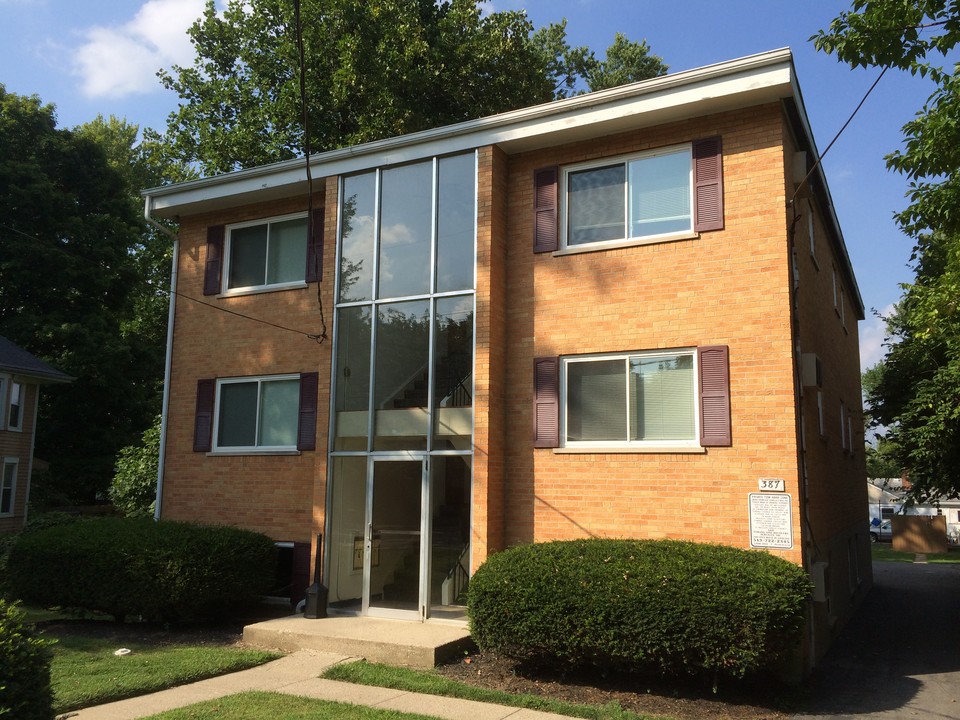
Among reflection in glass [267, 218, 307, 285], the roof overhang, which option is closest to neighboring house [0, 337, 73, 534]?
the roof overhang

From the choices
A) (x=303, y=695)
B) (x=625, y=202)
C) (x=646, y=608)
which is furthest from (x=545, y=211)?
(x=303, y=695)

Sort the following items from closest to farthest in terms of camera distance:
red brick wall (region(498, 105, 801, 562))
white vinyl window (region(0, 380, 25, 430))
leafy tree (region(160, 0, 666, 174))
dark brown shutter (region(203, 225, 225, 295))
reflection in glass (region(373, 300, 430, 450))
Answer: red brick wall (region(498, 105, 801, 562)) < reflection in glass (region(373, 300, 430, 450)) < dark brown shutter (region(203, 225, 225, 295)) < leafy tree (region(160, 0, 666, 174)) < white vinyl window (region(0, 380, 25, 430))

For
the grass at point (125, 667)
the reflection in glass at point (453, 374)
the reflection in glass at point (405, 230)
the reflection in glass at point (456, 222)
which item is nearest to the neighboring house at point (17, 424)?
the grass at point (125, 667)

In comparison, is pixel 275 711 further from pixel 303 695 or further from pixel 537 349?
pixel 537 349

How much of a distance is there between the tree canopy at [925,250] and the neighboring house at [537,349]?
1.22 meters

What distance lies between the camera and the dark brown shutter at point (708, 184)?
10148 mm

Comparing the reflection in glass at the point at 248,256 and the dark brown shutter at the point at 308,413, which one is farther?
the reflection in glass at the point at 248,256

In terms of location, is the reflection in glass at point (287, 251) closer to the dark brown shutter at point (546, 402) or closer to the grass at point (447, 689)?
the dark brown shutter at point (546, 402)

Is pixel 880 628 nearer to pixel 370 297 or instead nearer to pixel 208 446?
pixel 370 297

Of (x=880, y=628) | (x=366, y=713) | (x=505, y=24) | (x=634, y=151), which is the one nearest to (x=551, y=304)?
(x=634, y=151)

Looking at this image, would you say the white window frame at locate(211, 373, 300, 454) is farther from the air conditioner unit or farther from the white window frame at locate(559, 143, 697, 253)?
the air conditioner unit

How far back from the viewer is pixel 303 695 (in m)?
8.03

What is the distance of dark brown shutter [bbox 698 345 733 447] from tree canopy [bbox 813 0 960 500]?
160 inches

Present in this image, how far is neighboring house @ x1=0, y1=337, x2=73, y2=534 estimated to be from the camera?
2642 cm
